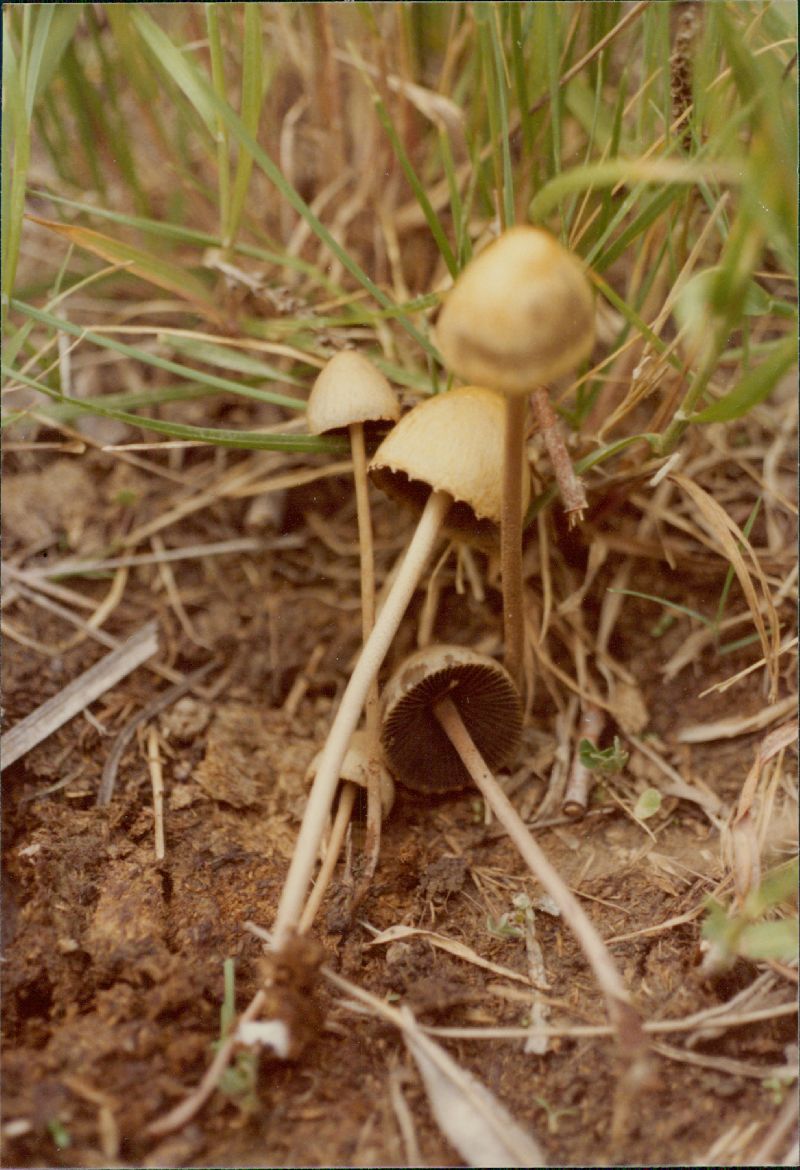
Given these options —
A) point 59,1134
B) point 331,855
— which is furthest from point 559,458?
point 59,1134

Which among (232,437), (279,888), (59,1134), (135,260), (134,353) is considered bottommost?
(279,888)

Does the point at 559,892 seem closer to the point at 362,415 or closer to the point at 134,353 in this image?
the point at 362,415

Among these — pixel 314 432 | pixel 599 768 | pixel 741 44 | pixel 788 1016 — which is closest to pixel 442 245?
pixel 314 432

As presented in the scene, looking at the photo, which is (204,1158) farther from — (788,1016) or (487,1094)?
(788,1016)

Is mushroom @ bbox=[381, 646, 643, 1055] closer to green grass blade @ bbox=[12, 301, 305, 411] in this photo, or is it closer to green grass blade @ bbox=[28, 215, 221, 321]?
green grass blade @ bbox=[12, 301, 305, 411]

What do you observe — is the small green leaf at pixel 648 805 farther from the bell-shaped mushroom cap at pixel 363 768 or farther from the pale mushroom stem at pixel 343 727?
the pale mushroom stem at pixel 343 727

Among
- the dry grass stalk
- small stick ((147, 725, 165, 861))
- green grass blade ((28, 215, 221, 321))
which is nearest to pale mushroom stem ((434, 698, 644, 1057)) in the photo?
small stick ((147, 725, 165, 861))
